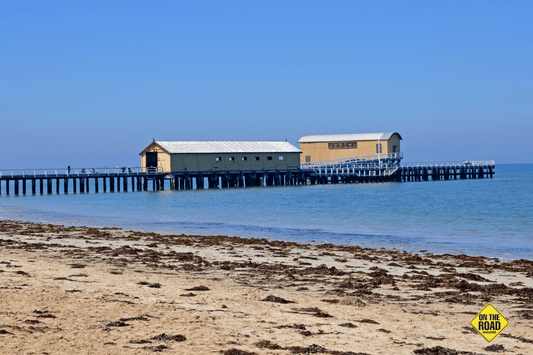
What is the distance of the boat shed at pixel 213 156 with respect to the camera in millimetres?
68750

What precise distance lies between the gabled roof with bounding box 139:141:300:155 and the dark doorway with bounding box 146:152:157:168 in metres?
0.87

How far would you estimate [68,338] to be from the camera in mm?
7648

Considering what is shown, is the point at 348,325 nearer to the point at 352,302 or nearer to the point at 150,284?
the point at 352,302

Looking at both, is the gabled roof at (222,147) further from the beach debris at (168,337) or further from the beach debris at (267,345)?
the beach debris at (267,345)

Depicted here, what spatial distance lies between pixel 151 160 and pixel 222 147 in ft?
27.1

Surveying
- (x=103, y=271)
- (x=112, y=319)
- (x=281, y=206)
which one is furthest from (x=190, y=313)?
(x=281, y=206)

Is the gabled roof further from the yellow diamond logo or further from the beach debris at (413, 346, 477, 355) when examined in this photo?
the beach debris at (413, 346, 477, 355)

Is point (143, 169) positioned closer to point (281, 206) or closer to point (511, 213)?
point (281, 206)

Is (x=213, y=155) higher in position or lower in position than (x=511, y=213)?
higher

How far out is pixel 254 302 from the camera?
1009 cm

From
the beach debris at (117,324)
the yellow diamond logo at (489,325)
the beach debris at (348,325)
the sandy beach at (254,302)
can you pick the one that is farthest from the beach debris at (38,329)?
the yellow diamond logo at (489,325)

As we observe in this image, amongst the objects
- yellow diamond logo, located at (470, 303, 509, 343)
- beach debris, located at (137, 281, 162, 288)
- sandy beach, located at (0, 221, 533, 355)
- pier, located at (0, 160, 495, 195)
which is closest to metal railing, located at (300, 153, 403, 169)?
pier, located at (0, 160, 495, 195)

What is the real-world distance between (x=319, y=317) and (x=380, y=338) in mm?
1323

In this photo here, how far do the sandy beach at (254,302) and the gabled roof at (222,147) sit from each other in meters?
51.6
